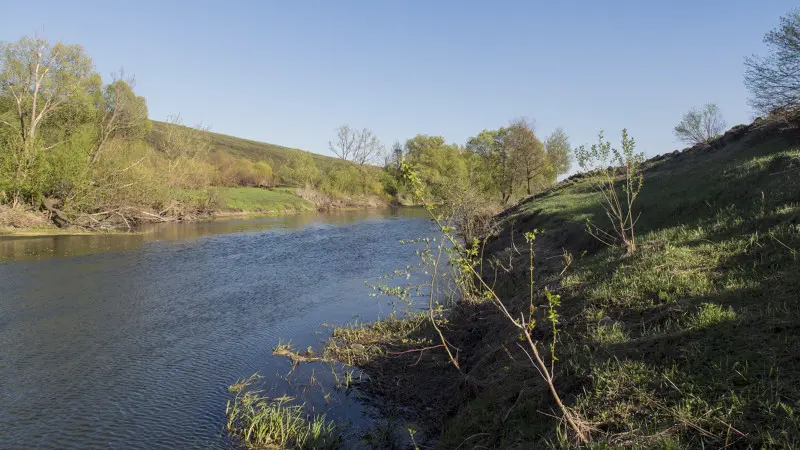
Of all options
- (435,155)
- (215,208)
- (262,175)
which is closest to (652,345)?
(215,208)

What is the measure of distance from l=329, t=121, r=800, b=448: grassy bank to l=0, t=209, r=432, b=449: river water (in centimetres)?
183

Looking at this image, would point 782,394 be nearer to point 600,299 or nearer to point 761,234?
point 600,299

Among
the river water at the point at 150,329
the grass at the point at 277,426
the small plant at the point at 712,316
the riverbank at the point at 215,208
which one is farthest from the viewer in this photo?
the riverbank at the point at 215,208

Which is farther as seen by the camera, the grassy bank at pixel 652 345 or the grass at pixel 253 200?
the grass at pixel 253 200

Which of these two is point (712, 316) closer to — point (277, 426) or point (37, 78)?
point (277, 426)

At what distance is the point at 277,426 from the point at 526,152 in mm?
43748

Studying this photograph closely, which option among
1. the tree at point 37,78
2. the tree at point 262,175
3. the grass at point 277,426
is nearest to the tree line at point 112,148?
the tree at point 37,78

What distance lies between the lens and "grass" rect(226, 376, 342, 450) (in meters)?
6.07

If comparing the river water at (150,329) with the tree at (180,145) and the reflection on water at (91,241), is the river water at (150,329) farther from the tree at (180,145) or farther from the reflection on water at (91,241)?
the tree at (180,145)

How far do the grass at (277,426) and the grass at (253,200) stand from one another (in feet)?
137

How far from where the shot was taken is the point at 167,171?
143ft

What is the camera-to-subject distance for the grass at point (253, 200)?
48584mm

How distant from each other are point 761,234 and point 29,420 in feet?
40.2

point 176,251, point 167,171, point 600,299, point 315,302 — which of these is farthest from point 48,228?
point 600,299
